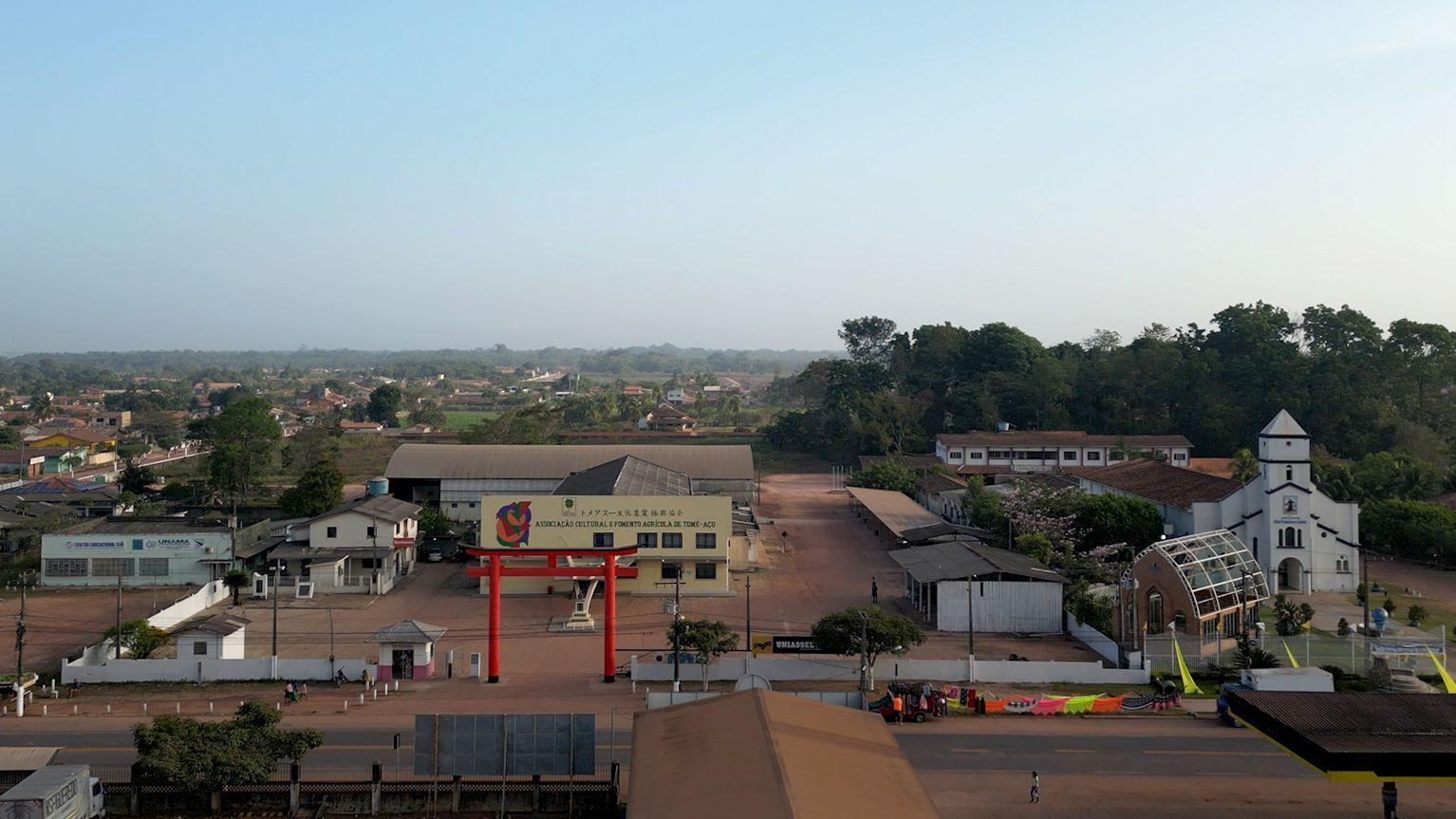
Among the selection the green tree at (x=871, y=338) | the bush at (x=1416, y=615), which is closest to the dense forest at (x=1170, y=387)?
the green tree at (x=871, y=338)

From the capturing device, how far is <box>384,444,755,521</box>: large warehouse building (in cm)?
6475

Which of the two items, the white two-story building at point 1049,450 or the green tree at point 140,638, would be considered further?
the white two-story building at point 1049,450

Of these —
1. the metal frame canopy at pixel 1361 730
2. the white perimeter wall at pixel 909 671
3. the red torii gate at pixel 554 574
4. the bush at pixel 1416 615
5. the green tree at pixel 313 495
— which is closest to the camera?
the metal frame canopy at pixel 1361 730

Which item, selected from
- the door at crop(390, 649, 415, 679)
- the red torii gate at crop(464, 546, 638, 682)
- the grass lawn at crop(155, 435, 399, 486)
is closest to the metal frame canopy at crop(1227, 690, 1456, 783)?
the red torii gate at crop(464, 546, 638, 682)

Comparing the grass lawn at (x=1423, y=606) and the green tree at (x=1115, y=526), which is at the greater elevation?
the green tree at (x=1115, y=526)

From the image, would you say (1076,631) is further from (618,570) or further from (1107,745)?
(618,570)

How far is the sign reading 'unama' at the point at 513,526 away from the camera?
37406 mm

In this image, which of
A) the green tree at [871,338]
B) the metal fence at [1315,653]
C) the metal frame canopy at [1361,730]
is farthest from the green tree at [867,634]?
the green tree at [871,338]

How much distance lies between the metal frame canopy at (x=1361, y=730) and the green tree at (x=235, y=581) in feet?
123

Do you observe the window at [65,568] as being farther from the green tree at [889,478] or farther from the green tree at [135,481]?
the green tree at [889,478]

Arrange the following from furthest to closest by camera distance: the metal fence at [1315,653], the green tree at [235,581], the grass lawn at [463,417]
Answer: the grass lawn at [463,417]
the green tree at [235,581]
the metal fence at [1315,653]

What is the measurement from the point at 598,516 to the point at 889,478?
35.4 m

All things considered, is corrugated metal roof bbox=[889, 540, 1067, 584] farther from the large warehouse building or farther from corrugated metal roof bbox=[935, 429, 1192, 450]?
corrugated metal roof bbox=[935, 429, 1192, 450]

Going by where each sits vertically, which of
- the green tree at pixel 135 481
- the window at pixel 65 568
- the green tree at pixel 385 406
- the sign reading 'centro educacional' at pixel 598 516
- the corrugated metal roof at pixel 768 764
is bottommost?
the window at pixel 65 568
